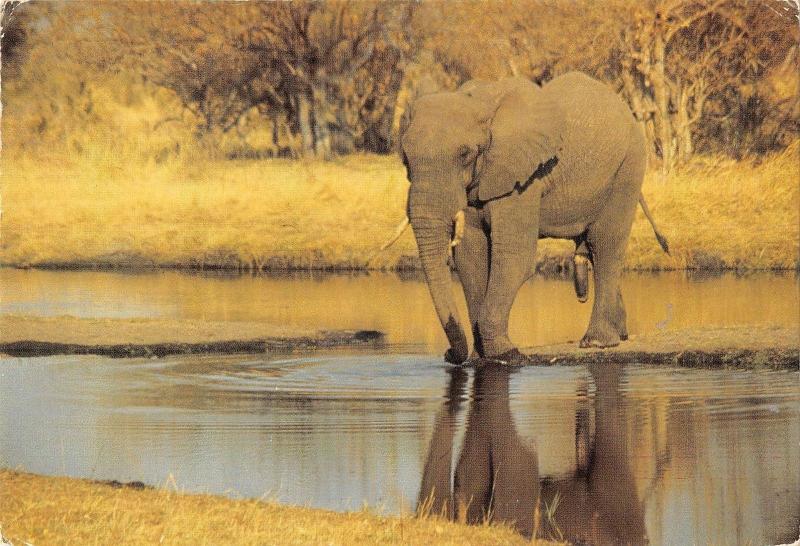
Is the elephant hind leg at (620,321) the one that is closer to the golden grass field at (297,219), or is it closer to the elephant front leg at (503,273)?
the elephant front leg at (503,273)

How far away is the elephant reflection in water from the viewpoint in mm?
9516

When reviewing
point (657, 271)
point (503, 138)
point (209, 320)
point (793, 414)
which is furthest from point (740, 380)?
point (657, 271)

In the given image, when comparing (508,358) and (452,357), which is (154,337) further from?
(508,358)

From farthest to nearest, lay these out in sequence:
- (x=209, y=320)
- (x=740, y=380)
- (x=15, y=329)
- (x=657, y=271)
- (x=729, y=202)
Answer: (x=729, y=202)
(x=657, y=271)
(x=209, y=320)
(x=15, y=329)
(x=740, y=380)

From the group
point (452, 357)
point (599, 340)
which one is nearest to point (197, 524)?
point (452, 357)

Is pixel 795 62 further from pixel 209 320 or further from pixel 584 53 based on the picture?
pixel 209 320

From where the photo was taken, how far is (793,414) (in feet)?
41.9

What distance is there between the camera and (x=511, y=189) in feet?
50.3

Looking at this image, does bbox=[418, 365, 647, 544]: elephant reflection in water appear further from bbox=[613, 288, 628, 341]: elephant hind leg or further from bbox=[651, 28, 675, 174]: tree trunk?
bbox=[651, 28, 675, 174]: tree trunk

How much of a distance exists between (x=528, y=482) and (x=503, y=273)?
500cm

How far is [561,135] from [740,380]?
2924mm

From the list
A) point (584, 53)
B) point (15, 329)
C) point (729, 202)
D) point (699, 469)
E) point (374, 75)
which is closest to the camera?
point (699, 469)

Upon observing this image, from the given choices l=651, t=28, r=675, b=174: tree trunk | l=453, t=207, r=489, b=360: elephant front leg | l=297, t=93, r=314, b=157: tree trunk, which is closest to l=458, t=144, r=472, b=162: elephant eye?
l=453, t=207, r=489, b=360: elephant front leg

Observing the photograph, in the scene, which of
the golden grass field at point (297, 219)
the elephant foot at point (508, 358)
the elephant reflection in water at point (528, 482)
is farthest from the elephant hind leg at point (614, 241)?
the golden grass field at point (297, 219)
